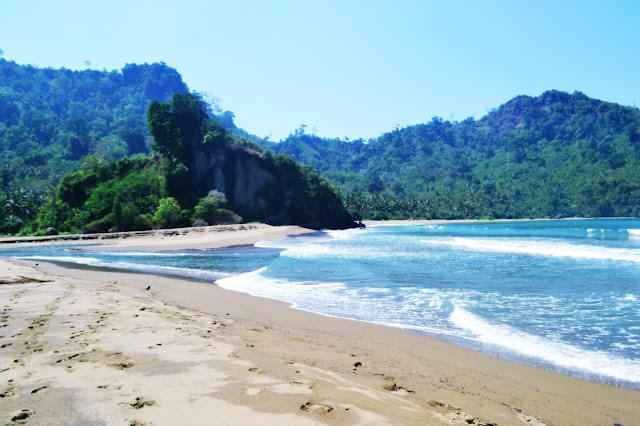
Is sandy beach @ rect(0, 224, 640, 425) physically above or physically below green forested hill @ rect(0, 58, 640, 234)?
below

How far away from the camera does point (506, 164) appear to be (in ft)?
442

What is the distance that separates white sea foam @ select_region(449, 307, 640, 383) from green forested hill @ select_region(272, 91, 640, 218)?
76799 millimetres

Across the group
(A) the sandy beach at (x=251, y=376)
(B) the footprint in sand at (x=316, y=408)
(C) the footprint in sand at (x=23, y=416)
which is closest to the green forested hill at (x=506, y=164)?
(A) the sandy beach at (x=251, y=376)

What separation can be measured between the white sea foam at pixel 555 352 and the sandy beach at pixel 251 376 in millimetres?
652

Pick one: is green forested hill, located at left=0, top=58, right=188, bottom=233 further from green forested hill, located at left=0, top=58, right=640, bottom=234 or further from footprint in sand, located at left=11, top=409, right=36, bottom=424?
footprint in sand, located at left=11, top=409, right=36, bottom=424

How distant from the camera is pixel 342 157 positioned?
604ft

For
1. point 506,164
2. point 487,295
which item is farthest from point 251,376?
point 506,164

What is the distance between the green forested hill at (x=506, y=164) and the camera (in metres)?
104

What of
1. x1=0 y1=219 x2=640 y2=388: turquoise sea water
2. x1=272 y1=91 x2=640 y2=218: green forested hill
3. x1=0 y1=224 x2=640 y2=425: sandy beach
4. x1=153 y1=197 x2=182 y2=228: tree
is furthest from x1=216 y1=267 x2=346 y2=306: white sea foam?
x1=272 y1=91 x2=640 y2=218: green forested hill

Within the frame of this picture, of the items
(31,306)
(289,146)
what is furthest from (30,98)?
(31,306)

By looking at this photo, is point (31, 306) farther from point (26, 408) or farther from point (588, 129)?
point (588, 129)

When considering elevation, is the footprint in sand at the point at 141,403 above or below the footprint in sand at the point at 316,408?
above

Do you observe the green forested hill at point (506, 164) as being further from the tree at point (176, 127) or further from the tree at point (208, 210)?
the tree at point (208, 210)

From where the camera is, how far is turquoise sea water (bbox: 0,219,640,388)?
7.22m
